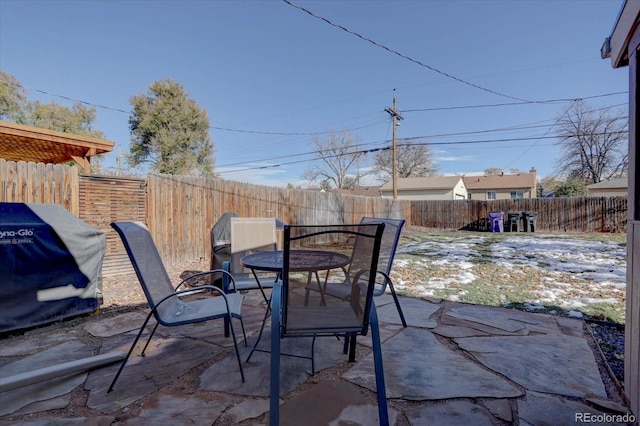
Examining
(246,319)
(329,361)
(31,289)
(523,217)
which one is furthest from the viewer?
(523,217)

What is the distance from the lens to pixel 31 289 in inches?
105

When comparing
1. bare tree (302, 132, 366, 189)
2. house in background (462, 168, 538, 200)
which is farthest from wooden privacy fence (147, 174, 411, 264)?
house in background (462, 168, 538, 200)

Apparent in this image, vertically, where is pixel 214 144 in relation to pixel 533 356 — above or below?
above

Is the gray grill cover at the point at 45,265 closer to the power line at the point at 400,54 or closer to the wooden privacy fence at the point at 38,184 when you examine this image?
the wooden privacy fence at the point at 38,184

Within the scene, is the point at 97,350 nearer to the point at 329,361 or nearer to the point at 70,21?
the point at 329,361

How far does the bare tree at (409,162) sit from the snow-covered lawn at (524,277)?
2483 centimetres

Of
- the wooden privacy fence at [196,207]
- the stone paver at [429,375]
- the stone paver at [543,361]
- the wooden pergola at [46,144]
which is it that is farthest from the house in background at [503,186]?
the wooden pergola at [46,144]

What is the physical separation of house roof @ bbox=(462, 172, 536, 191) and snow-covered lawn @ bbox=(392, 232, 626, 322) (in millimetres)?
22577

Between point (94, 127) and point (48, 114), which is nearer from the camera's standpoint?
point (48, 114)

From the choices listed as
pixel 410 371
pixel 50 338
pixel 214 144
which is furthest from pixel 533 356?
pixel 214 144

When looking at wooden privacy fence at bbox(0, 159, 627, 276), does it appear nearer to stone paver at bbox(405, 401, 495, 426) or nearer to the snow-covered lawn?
the snow-covered lawn

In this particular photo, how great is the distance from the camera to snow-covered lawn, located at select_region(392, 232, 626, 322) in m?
3.50

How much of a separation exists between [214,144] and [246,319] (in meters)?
16.8

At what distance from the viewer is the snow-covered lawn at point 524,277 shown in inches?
138
